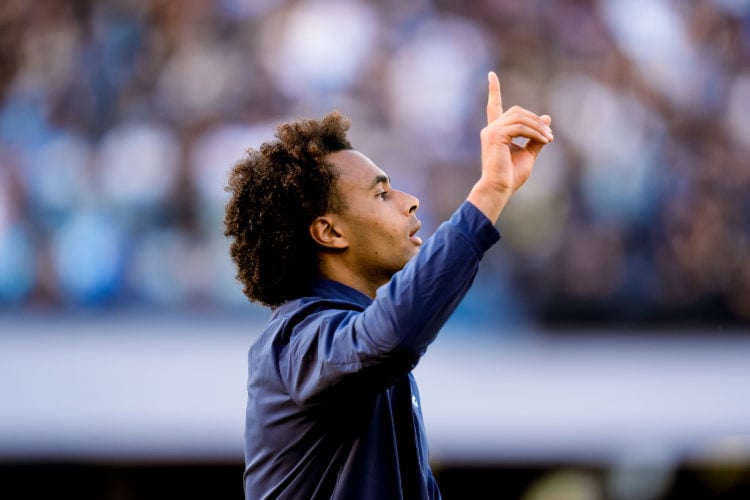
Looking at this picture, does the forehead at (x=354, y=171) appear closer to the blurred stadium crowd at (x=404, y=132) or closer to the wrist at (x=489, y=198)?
the wrist at (x=489, y=198)

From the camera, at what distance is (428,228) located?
6367 millimetres

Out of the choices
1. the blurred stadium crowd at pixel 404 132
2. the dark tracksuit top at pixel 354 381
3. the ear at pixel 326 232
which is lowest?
the dark tracksuit top at pixel 354 381

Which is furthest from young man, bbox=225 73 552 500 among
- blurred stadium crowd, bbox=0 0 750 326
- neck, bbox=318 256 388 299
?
blurred stadium crowd, bbox=0 0 750 326

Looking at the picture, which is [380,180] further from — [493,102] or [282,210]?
[493,102]

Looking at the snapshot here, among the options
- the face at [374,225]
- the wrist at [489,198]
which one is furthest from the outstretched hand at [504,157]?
the face at [374,225]

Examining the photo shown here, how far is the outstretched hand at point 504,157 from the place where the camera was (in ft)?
5.99

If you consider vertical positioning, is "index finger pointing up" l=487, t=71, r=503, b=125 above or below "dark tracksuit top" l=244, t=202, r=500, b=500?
above

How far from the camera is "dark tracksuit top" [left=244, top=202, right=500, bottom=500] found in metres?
1.73

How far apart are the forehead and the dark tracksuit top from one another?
0.74 feet

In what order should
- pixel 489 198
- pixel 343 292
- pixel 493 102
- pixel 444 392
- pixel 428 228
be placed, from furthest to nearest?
pixel 428 228
pixel 444 392
pixel 343 292
pixel 493 102
pixel 489 198

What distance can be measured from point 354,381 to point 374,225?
50 cm

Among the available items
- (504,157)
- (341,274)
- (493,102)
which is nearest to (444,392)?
(341,274)

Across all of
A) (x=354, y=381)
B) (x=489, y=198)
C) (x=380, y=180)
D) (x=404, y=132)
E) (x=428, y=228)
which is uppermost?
(x=404, y=132)

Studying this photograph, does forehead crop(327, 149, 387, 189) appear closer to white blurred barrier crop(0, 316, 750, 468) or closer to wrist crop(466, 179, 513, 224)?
wrist crop(466, 179, 513, 224)
